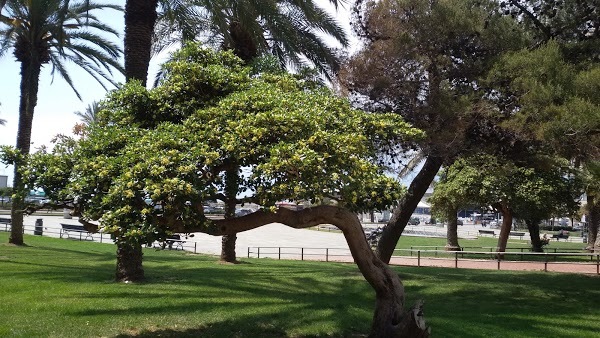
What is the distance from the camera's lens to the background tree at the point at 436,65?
14047 mm

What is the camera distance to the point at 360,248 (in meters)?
8.92

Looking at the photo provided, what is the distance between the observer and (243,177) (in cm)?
757

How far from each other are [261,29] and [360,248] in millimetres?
8677

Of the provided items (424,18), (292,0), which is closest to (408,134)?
(424,18)

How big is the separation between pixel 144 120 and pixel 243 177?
2235 millimetres

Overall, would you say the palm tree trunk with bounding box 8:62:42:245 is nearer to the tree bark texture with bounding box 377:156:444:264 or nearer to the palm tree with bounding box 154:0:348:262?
the palm tree with bounding box 154:0:348:262

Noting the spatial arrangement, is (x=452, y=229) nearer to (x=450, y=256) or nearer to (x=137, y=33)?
(x=450, y=256)

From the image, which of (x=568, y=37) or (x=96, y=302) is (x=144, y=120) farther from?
A: (x=568, y=37)

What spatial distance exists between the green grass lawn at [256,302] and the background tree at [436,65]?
149 inches

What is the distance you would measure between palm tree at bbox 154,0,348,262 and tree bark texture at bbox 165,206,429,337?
5.92 metres

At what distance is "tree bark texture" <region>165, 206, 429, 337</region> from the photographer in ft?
26.4

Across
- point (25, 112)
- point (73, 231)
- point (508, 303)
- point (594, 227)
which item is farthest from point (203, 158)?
point (594, 227)

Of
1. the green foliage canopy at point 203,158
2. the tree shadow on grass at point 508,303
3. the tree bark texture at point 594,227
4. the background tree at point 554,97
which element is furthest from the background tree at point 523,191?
the green foliage canopy at point 203,158

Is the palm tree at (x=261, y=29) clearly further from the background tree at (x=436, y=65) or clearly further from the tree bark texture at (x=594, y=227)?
the tree bark texture at (x=594, y=227)
